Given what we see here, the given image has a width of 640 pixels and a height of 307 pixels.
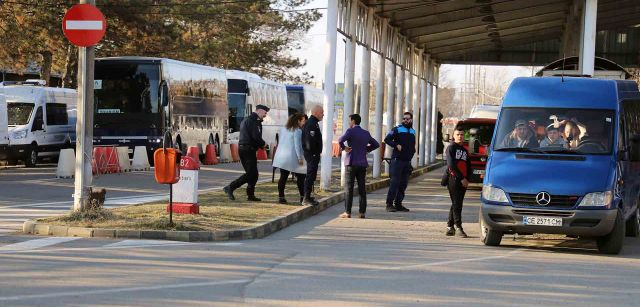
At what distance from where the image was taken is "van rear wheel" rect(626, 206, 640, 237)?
1741 cm

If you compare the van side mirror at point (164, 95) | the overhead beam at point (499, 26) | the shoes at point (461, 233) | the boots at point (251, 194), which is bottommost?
the shoes at point (461, 233)

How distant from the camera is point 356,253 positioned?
1367 cm

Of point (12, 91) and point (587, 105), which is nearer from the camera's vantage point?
point (587, 105)

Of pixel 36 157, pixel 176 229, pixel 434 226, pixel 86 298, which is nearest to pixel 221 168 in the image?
pixel 36 157

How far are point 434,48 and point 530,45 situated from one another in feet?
27.9

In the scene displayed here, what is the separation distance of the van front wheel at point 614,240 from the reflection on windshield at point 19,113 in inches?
1010

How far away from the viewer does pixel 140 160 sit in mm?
34344

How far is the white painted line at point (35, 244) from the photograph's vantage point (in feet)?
42.7

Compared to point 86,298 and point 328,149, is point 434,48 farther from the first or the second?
point 86,298

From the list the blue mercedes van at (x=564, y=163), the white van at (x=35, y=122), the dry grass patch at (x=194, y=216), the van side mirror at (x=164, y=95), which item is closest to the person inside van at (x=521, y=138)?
the blue mercedes van at (x=564, y=163)

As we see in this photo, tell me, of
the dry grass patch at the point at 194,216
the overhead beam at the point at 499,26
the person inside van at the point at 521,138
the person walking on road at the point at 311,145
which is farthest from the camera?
the overhead beam at the point at 499,26

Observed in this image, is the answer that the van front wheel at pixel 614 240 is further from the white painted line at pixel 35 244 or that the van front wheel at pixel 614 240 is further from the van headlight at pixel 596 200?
the white painted line at pixel 35 244

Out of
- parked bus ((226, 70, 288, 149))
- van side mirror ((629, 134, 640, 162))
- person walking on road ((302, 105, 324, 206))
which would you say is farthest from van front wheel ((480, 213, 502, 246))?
parked bus ((226, 70, 288, 149))

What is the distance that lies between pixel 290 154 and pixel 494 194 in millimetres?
6518
